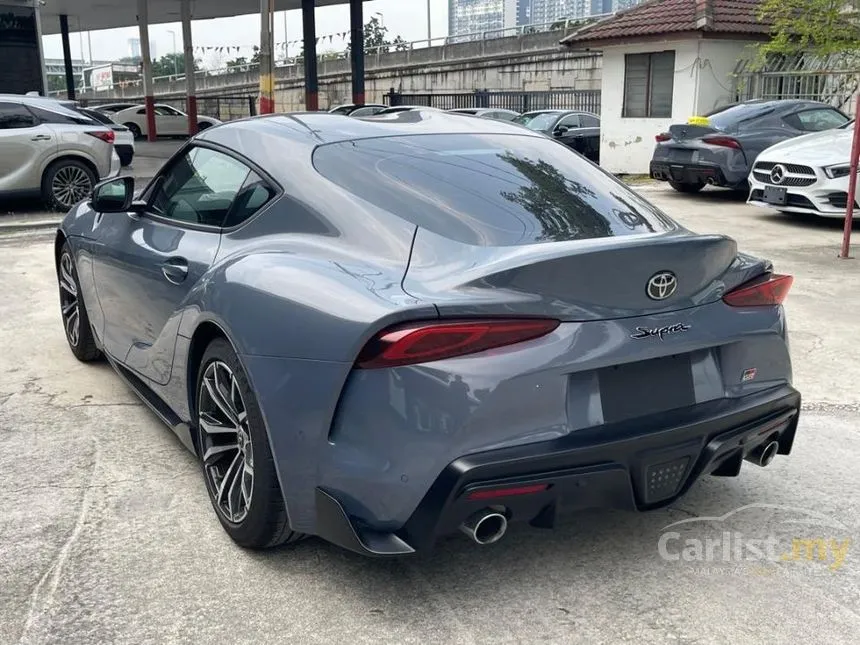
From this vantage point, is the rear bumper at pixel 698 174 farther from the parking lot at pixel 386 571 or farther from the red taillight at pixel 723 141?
the parking lot at pixel 386 571

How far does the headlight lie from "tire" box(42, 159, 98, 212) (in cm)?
900

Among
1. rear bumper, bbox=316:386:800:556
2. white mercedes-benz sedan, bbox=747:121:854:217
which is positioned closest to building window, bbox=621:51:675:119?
white mercedes-benz sedan, bbox=747:121:854:217

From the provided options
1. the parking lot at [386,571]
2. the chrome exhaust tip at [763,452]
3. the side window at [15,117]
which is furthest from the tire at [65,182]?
the chrome exhaust tip at [763,452]

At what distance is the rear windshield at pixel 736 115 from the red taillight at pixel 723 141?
28 cm

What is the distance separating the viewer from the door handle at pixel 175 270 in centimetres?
357

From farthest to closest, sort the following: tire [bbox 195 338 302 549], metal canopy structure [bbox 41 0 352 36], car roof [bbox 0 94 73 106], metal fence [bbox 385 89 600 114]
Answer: metal canopy structure [bbox 41 0 352 36] < metal fence [bbox 385 89 600 114] < car roof [bbox 0 94 73 106] < tire [bbox 195 338 302 549]

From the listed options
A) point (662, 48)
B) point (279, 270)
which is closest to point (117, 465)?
point (279, 270)

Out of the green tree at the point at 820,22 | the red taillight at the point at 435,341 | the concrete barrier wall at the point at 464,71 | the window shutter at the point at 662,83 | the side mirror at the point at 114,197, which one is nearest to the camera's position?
the red taillight at the point at 435,341

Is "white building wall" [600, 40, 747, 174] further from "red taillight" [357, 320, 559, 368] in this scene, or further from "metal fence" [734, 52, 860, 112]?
"red taillight" [357, 320, 559, 368]

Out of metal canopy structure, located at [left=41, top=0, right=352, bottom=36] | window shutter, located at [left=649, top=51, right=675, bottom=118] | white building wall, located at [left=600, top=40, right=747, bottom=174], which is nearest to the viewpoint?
white building wall, located at [left=600, top=40, right=747, bottom=174]

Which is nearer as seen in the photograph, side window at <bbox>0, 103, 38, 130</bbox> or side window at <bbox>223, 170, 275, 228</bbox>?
side window at <bbox>223, 170, 275, 228</bbox>

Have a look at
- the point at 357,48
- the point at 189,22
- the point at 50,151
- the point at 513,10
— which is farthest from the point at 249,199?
the point at 513,10

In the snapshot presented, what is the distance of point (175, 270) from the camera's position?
11.9 ft

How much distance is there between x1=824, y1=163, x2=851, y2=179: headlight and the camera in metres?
9.92
